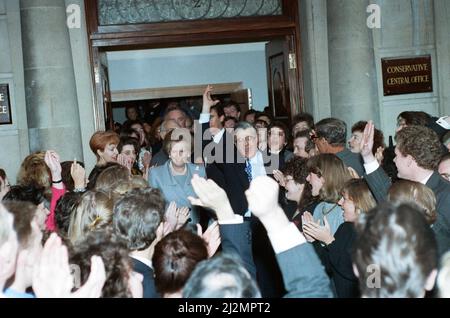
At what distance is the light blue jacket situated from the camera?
5918mm

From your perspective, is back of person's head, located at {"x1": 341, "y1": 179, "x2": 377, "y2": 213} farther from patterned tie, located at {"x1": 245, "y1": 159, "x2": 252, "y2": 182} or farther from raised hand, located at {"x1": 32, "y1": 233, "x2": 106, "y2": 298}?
patterned tie, located at {"x1": 245, "y1": 159, "x2": 252, "y2": 182}

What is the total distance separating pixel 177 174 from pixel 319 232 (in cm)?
211

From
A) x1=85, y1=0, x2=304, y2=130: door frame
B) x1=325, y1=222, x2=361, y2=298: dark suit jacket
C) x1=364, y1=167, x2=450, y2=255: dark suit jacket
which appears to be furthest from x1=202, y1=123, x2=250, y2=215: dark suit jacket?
x1=85, y1=0, x2=304, y2=130: door frame

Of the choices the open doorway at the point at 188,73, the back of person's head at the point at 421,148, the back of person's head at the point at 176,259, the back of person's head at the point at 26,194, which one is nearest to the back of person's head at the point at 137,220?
the back of person's head at the point at 176,259

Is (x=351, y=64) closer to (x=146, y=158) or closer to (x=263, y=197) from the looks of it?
(x=146, y=158)

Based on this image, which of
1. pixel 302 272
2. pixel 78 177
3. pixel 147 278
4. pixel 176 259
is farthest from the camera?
pixel 78 177

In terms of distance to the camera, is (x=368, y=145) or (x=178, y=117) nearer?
(x=368, y=145)

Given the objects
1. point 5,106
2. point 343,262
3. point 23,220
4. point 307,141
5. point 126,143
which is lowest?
point 343,262

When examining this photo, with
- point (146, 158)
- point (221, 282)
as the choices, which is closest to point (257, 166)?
point (146, 158)

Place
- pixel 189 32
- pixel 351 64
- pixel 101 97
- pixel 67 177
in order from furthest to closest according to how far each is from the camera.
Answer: pixel 189 32 → pixel 101 97 → pixel 351 64 → pixel 67 177

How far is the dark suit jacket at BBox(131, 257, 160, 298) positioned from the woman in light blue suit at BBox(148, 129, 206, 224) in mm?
2544

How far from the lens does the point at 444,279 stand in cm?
245

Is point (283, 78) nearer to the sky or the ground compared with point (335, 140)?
nearer to the sky
